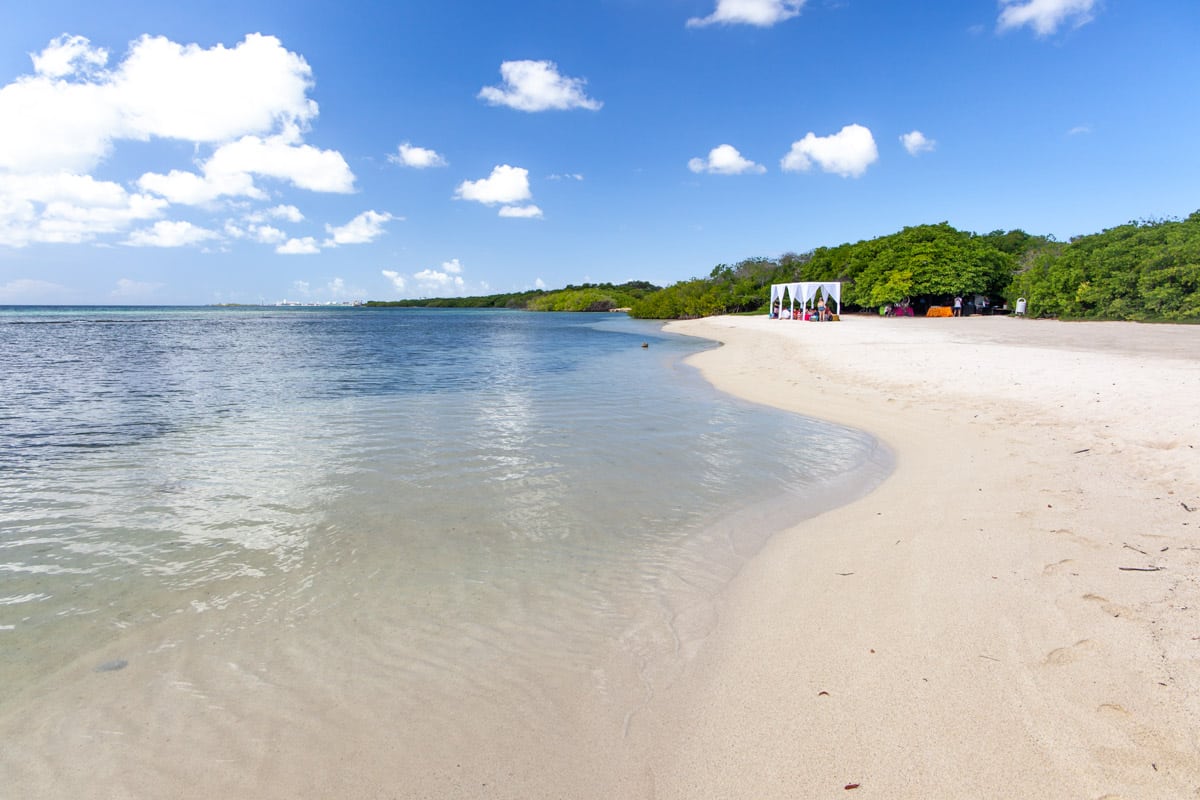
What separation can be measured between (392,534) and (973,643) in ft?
17.2

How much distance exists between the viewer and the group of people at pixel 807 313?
48844 millimetres

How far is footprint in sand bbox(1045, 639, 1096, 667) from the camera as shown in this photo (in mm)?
3389

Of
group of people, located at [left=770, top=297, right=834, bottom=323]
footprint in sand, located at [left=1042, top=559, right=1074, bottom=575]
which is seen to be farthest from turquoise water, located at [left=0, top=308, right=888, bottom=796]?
group of people, located at [left=770, top=297, right=834, bottom=323]

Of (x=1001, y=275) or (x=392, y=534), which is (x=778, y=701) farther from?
(x=1001, y=275)

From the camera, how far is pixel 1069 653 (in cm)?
346

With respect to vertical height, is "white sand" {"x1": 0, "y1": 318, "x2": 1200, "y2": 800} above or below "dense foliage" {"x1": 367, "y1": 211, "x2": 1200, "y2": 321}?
below

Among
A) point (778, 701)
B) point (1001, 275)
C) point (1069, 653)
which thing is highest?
point (1001, 275)

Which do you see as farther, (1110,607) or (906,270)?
(906,270)

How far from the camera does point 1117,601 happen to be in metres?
3.95

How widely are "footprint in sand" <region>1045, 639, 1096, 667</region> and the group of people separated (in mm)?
47356

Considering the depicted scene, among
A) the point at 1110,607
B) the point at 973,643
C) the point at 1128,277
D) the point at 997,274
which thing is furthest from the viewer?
the point at 997,274

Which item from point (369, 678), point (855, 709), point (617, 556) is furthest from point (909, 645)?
point (369, 678)

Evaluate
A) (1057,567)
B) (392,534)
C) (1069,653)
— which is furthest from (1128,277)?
A: (392,534)

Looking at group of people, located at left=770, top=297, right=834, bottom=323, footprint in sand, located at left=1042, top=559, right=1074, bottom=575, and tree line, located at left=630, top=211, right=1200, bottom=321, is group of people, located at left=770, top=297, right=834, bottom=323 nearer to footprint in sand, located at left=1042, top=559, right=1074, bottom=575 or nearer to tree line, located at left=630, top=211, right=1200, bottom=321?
tree line, located at left=630, top=211, right=1200, bottom=321
